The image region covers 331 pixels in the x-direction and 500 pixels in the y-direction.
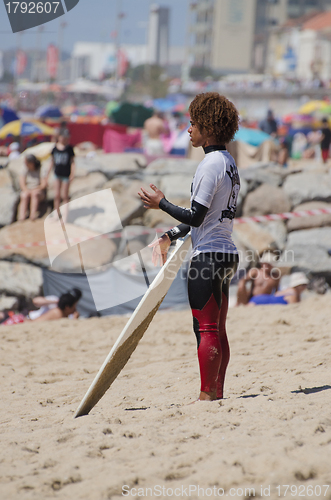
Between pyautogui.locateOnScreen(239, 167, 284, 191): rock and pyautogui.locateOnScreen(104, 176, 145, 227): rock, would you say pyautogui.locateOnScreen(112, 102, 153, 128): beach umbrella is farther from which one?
pyautogui.locateOnScreen(239, 167, 284, 191): rock

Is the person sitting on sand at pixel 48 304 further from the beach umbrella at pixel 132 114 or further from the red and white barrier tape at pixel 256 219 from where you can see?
the beach umbrella at pixel 132 114

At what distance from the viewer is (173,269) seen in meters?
2.76

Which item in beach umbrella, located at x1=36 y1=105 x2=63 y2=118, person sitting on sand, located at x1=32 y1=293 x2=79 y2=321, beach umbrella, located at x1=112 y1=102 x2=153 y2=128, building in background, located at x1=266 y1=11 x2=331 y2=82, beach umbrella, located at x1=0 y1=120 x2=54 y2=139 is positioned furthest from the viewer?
building in background, located at x1=266 y1=11 x2=331 y2=82

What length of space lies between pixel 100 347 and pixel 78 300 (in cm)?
171

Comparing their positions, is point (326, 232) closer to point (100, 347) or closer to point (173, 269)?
point (100, 347)

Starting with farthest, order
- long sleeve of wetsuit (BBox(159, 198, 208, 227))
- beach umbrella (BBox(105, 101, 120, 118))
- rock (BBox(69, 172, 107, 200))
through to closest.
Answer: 1. beach umbrella (BBox(105, 101, 120, 118))
2. rock (BBox(69, 172, 107, 200))
3. long sleeve of wetsuit (BBox(159, 198, 208, 227))

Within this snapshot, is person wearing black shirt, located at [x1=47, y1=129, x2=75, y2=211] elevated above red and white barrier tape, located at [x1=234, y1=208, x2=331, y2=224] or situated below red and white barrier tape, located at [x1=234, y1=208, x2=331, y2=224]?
above

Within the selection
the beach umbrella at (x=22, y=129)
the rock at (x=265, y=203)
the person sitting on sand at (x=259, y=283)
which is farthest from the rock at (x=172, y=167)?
the beach umbrella at (x=22, y=129)

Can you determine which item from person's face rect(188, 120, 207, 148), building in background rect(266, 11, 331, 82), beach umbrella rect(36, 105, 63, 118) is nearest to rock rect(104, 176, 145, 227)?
person's face rect(188, 120, 207, 148)

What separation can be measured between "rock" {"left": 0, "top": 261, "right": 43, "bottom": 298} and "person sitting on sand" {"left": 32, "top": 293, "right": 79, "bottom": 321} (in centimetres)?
185

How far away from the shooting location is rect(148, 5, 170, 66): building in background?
141 m

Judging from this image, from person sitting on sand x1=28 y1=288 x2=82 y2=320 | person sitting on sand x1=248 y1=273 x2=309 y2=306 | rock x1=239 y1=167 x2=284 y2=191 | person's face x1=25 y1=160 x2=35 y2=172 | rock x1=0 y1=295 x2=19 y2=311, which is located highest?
person's face x1=25 y1=160 x2=35 y2=172

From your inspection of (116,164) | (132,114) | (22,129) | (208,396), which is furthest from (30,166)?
(132,114)

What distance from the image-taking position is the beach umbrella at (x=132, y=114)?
67.2ft
